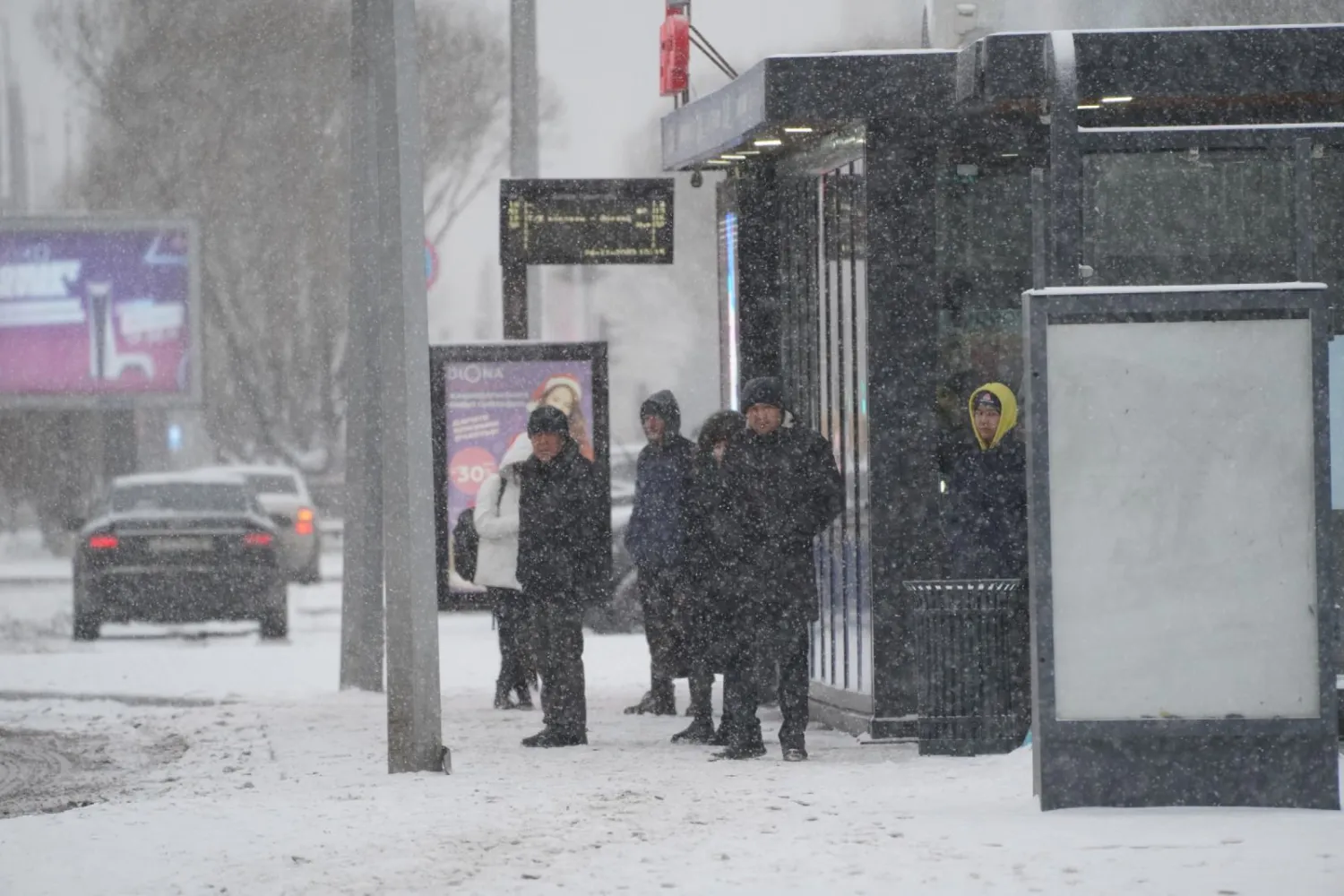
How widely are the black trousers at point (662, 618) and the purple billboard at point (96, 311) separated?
76.6 feet

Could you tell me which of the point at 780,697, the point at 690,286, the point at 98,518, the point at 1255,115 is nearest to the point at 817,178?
the point at 1255,115

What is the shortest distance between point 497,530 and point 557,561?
1.38 m

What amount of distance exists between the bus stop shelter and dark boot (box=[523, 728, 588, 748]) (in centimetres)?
131

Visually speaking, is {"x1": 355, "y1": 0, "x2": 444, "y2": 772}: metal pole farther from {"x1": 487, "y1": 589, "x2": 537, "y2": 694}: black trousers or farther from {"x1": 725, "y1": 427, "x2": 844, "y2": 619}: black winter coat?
{"x1": 487, "y1": 589, "x2": 537, "y2": 694}: black trousers

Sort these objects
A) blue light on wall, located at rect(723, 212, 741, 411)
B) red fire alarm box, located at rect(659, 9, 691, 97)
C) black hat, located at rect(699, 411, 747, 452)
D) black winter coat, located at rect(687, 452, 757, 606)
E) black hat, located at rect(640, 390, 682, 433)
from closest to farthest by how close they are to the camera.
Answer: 1. black winter coat, located at rect(687, 452, 757, 606)
2. black hat, located at rect(699, 411, 747, 452)
3. black hat, located at rect(640, 390, 682, 433)
4. blue light on wall, located at rect(723, 212, 741, 411)
5. red fire alarm box, located at rect(659, 9, 691, 97)

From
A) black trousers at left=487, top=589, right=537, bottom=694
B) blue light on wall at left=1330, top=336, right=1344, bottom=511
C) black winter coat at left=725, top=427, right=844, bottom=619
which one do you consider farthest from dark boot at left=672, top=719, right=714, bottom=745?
blue light on wall at left=1330, top=336, right=1344, bottom=511

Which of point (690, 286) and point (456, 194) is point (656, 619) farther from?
point (690, 286)

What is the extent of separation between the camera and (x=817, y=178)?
1236 cm

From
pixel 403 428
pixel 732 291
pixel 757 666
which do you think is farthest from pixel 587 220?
pixel 757 666

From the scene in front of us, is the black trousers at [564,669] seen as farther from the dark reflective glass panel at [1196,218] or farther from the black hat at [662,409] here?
the dark reflective glass panel at [1196,218]

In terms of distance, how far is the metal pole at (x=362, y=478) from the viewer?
49.0 feet

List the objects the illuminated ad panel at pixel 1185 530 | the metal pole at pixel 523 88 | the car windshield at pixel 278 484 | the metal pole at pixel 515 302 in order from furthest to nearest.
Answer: the car windshield at pixel 278 484, the metal pole at pixel 523 88, the metal pole at pixel 515 302, the illuminated ad panel at pixel 1185 530

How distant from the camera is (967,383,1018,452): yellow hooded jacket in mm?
10930

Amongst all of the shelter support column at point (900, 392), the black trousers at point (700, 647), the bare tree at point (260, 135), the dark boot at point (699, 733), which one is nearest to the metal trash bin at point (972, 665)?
the shelter support column at point (900, 392)
